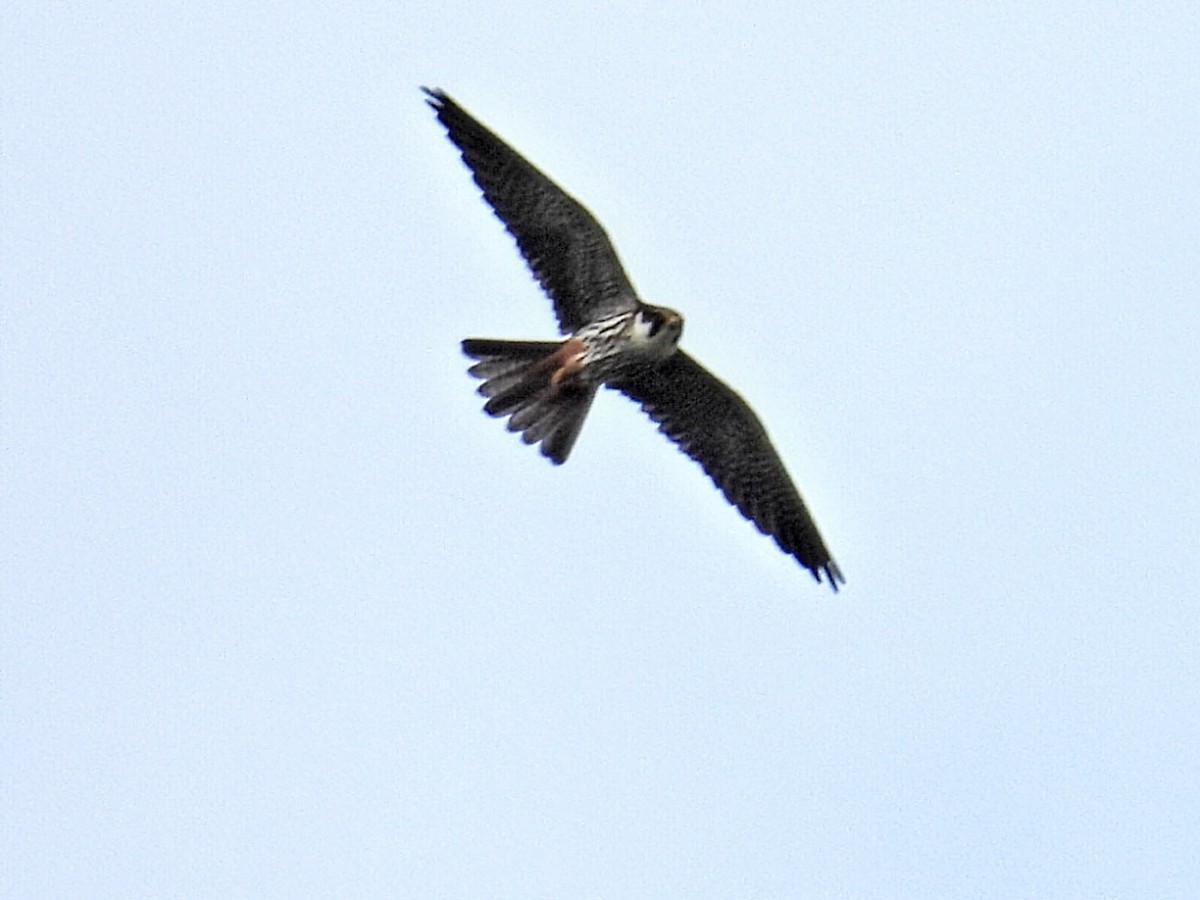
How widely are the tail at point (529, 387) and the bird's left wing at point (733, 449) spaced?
1.94ft

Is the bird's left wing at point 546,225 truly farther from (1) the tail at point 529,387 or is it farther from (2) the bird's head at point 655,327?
(1) the tail at point 529,387

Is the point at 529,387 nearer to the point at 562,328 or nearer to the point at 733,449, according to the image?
the point at 562,328

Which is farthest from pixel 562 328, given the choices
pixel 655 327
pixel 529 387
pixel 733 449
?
pixel 733 449

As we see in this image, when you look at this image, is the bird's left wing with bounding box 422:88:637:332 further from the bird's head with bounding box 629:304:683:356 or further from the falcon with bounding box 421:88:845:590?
the bird's head with bounding box 629:304:683:356

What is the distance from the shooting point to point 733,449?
50.2ft

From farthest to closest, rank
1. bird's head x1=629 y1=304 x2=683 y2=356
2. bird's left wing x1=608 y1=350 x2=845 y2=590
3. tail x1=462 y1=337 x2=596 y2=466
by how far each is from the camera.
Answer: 1. bird's left wing x1=608 y1=350 x2=845 y2=590
2. tail x1=462 y1=337 x2=596 y2=466
3. bird's head x1=629 y1=304 x2=683 y2=356

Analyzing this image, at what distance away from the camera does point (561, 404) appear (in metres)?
14.6

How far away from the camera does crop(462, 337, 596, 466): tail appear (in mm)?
14477

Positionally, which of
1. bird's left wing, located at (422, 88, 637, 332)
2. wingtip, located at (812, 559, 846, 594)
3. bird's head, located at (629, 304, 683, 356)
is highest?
bird's left wing, located at (422, 88, 637, 332)

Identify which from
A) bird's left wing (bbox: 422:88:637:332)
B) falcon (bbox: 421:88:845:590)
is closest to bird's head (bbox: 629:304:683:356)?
falcon (bbox: 421:88:845:590)

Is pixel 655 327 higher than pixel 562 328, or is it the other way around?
pixel 562 328

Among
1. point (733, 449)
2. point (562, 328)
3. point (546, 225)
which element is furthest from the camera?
point (733, 449)

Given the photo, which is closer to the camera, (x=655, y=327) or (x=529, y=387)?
(x=655, y=327)

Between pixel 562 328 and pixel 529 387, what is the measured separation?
430 millimetres
